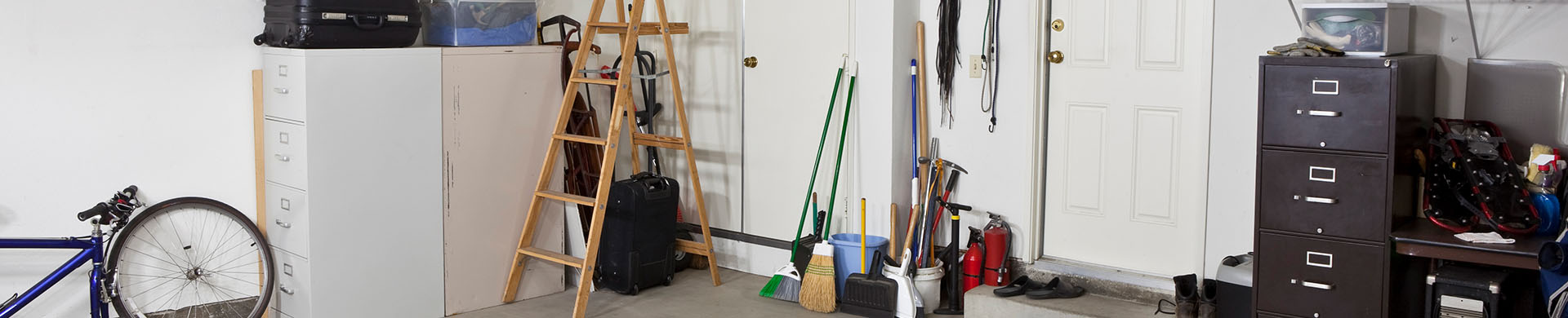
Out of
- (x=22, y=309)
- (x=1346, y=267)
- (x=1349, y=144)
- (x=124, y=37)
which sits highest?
(x=124, y=37)

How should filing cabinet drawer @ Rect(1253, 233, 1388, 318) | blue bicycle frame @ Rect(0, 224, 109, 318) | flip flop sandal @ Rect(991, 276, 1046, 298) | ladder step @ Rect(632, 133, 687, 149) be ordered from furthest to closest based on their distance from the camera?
1. ladder step @ Rect(632, 133, 687, 149)
2. flip flop sandal @ Rect(991, 276, 1046, 298)
3. blue bicycle frame @ Rect(0, 224, 109, 318)
4. filing cabinet drawer @ Rect(1253, 233, 1388, 318)

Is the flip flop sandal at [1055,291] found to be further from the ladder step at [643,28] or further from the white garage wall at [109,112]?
the white garage wall at [109,112]

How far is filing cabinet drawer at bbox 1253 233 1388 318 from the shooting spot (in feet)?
10.7

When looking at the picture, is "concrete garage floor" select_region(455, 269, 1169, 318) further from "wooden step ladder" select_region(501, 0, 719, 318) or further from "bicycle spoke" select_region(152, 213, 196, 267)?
"bicycle spoke" select_region(152, 213, 196, 267)

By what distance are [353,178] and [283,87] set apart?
0.38 metres

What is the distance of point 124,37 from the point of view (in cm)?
392

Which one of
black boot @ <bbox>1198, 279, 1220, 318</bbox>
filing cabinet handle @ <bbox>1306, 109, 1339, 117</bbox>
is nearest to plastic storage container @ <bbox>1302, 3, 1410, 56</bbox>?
filing cabinet handle @ <bbox>1306, 109, 1339, 117</bbox>

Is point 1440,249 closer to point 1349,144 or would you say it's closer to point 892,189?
point 1349,144

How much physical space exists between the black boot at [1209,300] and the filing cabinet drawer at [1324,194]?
1.50 ft

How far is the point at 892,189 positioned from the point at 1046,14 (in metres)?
0.90

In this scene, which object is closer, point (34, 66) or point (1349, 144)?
point (1349, 144)

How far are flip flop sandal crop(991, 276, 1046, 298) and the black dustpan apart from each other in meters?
0.38

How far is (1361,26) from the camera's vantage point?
10.7 feet

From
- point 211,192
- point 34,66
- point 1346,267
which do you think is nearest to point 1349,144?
point 1346,267
